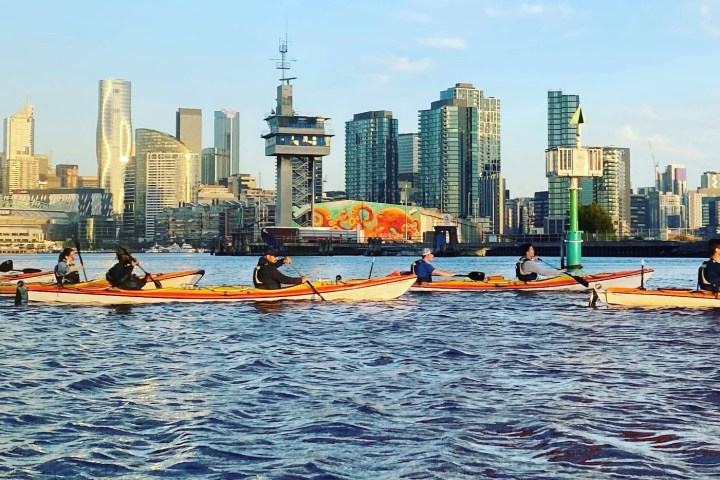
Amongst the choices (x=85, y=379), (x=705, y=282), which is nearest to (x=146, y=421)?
(x=85, y=379)

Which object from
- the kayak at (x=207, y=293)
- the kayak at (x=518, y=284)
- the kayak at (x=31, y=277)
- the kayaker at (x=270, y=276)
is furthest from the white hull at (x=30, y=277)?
the kayak at (x=518, y=284)

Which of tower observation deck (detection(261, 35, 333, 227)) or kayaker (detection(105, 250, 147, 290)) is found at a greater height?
tower observation deck (detection(261, 35, 333, 227))

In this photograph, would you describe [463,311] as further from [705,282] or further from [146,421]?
[146,421]

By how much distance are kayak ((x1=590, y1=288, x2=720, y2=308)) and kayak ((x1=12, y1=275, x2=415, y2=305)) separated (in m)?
7.37

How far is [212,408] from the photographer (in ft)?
47.0

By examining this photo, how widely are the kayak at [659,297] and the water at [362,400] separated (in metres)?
1.35

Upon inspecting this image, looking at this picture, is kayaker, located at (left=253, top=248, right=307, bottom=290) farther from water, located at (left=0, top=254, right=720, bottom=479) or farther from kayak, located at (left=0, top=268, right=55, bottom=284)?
kayak, located at (left=0, top=268, right=55, bottom=284)

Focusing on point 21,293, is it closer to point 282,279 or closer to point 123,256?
point 123,256

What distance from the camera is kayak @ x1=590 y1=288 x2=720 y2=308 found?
95.1ft

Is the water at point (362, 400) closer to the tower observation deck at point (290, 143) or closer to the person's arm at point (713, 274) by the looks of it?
the person's arm at point (713, 274)

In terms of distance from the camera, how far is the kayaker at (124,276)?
32.7 meters

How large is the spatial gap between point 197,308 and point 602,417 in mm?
23595

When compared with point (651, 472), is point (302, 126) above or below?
above

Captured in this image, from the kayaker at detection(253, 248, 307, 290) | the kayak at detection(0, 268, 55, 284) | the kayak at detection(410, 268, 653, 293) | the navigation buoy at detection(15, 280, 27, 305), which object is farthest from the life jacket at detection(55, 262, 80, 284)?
the kayak at detection(410, 268, 653, 293)
